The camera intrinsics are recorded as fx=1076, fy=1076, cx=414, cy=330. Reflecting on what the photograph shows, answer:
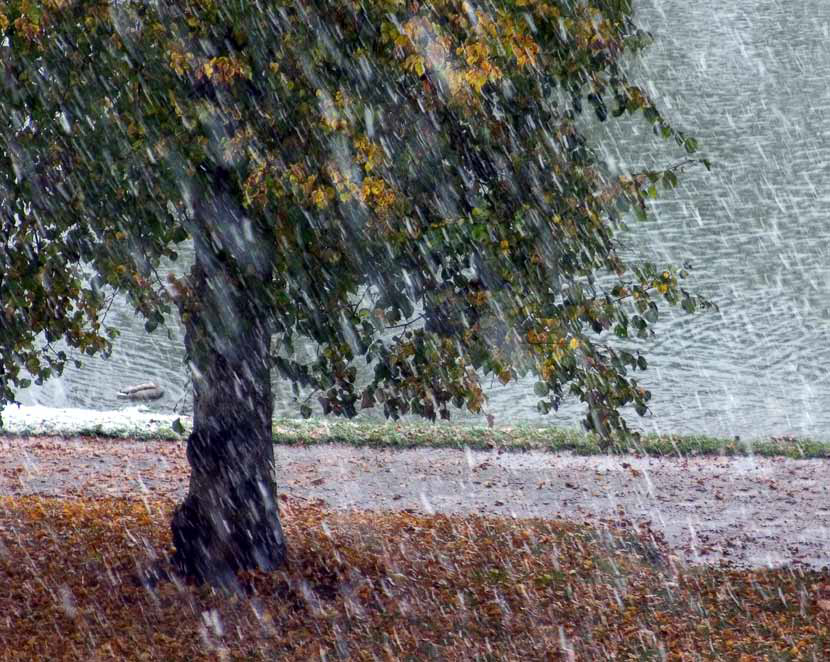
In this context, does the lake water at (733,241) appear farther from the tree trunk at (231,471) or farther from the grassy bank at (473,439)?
the grassy bank at (473,439)

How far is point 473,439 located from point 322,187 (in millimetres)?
A: 8651

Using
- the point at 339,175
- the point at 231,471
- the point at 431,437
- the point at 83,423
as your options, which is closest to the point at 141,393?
the point at 83,423

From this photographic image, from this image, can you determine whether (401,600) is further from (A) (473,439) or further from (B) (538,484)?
(A) (473,439)

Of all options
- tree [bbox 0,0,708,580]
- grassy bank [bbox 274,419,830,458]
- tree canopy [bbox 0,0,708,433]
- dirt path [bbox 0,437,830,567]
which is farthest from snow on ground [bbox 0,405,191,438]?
tree canopy [bbox 0,0,708,433]

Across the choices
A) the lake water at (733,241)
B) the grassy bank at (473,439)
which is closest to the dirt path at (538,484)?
the grassy bank at (473,439)

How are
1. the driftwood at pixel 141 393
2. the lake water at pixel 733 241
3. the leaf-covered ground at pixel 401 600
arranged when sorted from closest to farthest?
the leaf-covered ground at pixel 401 600
the driftwood at pixel 141 393
the lake water at pixel 733 241

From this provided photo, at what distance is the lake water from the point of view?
781 inches

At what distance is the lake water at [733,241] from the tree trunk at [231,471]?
1.23ft

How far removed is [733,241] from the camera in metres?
30.2

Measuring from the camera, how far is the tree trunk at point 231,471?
23.2 feet

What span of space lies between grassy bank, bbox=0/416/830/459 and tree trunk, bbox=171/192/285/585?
6067 millimetres

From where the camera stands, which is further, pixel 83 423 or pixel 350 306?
pixel 83 423

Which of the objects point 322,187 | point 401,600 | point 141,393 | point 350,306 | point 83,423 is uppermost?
point 322,187

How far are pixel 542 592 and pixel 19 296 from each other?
4.16m
